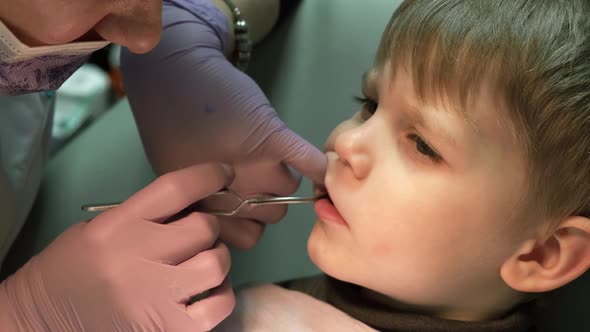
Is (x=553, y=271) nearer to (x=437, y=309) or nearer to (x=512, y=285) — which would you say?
(x=512, y=285)

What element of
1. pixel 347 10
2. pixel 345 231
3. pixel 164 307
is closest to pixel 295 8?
pixel 347 10

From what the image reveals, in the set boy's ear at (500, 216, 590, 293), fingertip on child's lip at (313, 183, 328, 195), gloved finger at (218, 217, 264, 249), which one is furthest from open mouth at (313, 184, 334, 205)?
boy's ear at (500, 216, 590, 293)

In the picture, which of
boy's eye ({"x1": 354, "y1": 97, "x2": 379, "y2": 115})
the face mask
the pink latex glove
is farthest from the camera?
boy's eye ({"x1": 354, "y1": 97, "x2": 379, "y2": 115})

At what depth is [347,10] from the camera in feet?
4.31

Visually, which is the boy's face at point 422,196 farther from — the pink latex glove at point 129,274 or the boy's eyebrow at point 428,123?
the pink latex glove at point 129,274

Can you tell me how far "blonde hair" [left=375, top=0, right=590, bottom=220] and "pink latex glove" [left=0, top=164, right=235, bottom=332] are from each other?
328 mm

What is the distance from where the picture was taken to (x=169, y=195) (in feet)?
2.60

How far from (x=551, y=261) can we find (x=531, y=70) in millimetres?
263

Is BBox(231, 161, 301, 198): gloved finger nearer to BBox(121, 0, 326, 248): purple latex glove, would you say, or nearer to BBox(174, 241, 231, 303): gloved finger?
BBox(121, 0, 326, 248): purple latex glove

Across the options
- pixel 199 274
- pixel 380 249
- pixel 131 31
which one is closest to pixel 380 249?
pixel 380 249

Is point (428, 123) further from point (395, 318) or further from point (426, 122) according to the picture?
point (395, 318)

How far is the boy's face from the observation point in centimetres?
74

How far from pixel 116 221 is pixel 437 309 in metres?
0.47

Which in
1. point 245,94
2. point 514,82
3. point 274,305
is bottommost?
point 274,305
